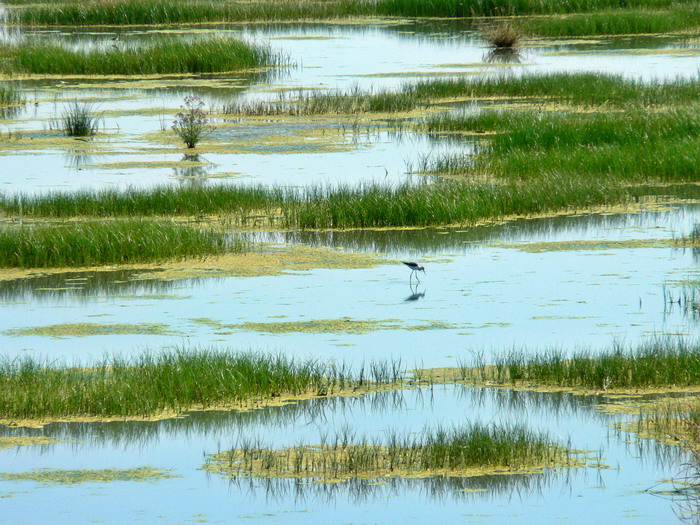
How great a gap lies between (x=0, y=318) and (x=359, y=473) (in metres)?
4.43

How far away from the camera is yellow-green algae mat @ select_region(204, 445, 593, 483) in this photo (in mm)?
5641

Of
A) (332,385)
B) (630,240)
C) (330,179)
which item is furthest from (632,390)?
(330,179)

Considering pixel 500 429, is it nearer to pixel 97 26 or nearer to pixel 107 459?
pixel 107 459

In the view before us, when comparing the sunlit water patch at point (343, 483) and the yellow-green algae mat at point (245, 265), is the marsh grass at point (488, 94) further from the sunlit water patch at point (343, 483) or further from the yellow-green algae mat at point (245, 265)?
the sunlit water patch at point (343, 483)

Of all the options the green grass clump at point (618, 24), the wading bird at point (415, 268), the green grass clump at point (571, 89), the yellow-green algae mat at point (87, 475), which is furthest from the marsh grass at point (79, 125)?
the green grass clump at point (618, 24)

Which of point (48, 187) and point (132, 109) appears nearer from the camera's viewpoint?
point (48, 187)

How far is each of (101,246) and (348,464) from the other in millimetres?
5604

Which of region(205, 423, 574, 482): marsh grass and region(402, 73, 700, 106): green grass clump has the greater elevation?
region(402, 73, 700, 106): green grass clump

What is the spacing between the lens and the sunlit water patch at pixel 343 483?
5.26m

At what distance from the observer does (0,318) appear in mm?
9055

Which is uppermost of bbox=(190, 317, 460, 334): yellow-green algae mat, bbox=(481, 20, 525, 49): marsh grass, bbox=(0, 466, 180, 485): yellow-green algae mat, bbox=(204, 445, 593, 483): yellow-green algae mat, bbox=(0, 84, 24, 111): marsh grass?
bbox=(481, 20, 525, 49): marsh grass

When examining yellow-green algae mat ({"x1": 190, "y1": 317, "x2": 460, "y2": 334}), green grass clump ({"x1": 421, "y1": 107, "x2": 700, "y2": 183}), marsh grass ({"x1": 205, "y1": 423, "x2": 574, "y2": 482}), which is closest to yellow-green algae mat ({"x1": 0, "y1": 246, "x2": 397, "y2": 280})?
yellow-green algae mat ({"x1": 190, "y1": 317, "x2": 460, "y2": 334})

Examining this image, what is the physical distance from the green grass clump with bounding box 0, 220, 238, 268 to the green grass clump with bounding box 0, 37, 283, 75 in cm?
1539

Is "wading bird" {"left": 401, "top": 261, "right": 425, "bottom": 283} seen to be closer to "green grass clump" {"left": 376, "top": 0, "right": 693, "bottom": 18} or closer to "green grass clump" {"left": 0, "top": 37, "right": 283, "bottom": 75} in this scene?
"green grass clump" {"left": 0, "top": 37, "right": 283, "bottom": 75}
